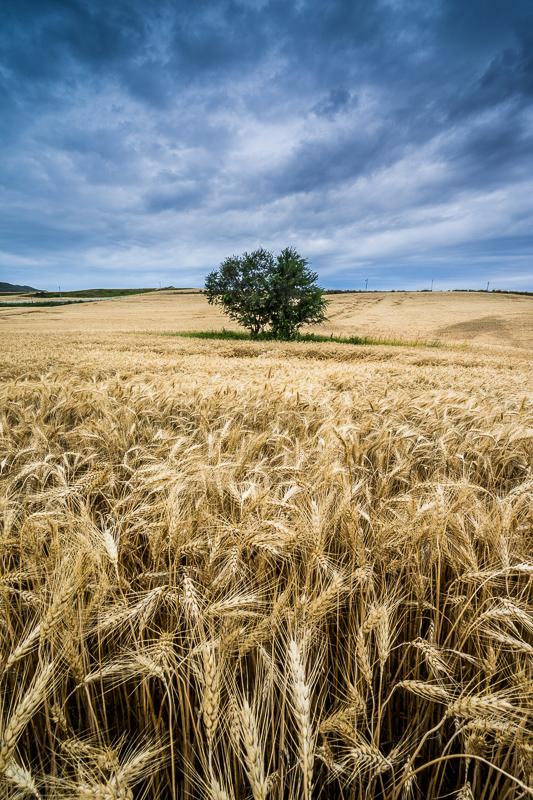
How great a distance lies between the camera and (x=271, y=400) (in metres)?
3.89

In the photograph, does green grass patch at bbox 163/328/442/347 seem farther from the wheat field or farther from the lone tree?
the wheat field

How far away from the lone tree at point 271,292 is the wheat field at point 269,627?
71.9 ft

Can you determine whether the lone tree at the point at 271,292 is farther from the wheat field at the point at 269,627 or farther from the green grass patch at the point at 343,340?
the wheat field at the point at 269,627

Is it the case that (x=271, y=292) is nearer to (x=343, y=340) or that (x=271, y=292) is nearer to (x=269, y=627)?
(x=343, y=340)

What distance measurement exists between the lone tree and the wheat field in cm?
2191

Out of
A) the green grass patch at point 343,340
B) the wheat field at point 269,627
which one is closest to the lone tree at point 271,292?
the green grass patch at point 343,340

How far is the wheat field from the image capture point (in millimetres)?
871

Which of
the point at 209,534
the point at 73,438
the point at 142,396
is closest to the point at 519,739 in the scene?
the point at 209,534

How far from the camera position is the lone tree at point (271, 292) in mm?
24469

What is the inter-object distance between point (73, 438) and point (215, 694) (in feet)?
8.05

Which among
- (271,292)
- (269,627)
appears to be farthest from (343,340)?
(269,627)

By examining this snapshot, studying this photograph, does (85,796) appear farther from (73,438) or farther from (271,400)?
(271,400)

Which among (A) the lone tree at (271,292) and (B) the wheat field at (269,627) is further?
(A) the lone tree at (271,292)

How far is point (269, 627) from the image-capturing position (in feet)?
3.66
